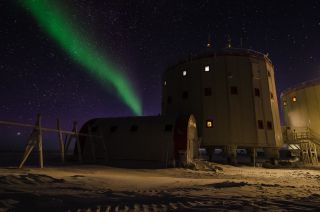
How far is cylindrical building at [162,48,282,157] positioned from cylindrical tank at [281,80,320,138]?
7208 millimetres

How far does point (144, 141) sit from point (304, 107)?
25569mm

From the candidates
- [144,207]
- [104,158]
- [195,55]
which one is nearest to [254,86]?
[195,55]

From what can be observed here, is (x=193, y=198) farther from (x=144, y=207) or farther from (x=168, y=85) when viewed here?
(x=168, y=85)

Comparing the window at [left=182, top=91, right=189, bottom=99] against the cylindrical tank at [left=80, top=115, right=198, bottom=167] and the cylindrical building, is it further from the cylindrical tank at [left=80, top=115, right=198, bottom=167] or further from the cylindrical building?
the cylindrical tank at [left=80, top=115, right=198, bottom=167]

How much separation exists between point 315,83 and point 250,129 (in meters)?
14.5

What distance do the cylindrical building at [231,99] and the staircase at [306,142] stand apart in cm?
343

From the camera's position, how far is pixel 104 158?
2378 cm

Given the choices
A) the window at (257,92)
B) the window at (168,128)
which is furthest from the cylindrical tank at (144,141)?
the window at (257,92)

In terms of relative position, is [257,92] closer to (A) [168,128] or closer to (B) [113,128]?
(A) [168,128]

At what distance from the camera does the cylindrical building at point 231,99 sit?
1099 inches

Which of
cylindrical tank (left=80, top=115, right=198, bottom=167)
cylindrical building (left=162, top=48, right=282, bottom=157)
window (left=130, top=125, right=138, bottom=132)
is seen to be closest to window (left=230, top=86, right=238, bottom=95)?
cylindrical building (left=162, top=48, right=282, bottom=157)

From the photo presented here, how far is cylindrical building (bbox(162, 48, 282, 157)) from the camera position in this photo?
2791 cm

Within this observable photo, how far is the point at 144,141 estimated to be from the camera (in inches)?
906

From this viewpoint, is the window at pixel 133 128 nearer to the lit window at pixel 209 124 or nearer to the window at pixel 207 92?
the lit window at pixel 209 124
